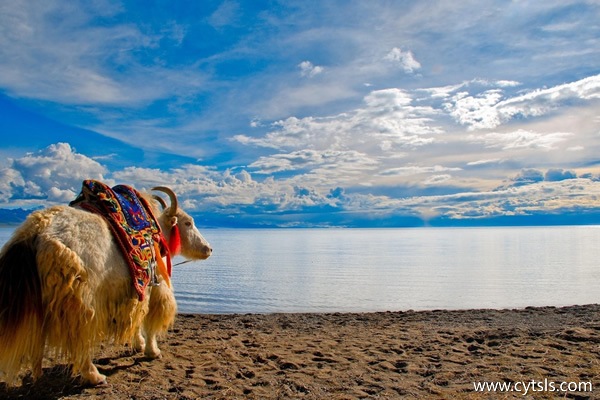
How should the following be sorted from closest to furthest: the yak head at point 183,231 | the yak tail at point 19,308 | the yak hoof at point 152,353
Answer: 1. the yak tail at point 19,308
2. the yak hoof at point 152,353
3. the yak head at point 183,231

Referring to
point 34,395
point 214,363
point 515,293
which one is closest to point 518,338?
point 214,363

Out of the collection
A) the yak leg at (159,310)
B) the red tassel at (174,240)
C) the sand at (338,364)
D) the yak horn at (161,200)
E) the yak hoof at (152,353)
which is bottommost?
the sand at (338,364)

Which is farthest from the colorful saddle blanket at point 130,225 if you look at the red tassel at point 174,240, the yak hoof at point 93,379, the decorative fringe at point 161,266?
the yak hoof at point 93,379

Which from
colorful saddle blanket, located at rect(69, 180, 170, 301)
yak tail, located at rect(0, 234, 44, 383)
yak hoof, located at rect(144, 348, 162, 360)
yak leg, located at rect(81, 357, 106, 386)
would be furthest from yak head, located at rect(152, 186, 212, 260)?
yak tail, located at rect(0, 234, 44, 383)

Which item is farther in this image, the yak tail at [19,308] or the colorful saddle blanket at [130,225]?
the colorful saddle blanket at [130,225]

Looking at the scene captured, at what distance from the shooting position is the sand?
4145mm

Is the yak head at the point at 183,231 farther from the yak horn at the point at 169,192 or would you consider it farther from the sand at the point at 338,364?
the sand at the point at 338,364

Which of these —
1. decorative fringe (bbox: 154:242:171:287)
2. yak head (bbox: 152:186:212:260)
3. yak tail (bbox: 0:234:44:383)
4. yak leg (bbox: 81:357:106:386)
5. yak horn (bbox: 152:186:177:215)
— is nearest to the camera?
yak tail (bbox: 0:234:44:383)

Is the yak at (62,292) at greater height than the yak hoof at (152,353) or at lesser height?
greater

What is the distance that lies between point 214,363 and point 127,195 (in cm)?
215

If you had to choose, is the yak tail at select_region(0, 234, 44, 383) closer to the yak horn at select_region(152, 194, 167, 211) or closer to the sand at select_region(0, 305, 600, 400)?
the sand at select_region(0, 305, 600, 400)

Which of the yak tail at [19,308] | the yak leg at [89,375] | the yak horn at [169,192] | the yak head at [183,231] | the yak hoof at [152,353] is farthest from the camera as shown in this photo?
the yak head at [183,231]

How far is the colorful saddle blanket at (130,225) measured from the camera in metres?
4.21

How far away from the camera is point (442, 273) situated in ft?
72.9
